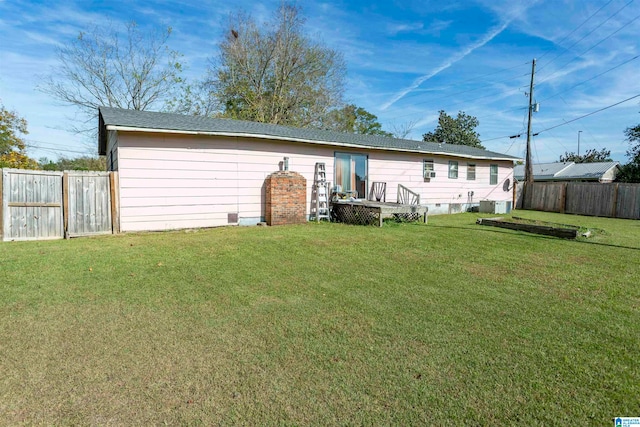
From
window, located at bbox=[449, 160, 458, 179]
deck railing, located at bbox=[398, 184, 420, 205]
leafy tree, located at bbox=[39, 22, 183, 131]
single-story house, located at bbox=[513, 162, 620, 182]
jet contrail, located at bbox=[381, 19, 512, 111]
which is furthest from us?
single-story house, located at bbox=[513, 162, 620, 182]

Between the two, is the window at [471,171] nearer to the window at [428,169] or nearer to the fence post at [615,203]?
the window at [428,169]

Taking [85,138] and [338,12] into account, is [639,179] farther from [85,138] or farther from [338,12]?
[85,138]

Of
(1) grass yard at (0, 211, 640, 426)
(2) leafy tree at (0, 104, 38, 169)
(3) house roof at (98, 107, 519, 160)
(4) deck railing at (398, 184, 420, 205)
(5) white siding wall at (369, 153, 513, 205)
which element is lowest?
(1) grass yard at (0, 211, 640, 426)

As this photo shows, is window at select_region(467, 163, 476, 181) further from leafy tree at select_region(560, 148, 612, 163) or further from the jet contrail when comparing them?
leafy tree at select_region(560, 148, 612, 163)

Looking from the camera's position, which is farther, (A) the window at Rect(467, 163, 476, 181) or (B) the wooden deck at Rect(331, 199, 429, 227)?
(A) the window at Rect(467, 163, 476, 181)

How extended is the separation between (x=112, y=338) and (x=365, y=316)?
2.19m

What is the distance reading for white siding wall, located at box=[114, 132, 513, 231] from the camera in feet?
27.1

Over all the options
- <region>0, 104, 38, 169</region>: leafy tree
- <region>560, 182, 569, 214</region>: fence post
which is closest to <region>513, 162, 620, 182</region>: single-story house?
<region>560, 182, 569, 214</region>: fence post

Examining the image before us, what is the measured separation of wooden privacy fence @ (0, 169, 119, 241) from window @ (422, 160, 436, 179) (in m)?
11.0

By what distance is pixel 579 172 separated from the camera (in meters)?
27.9

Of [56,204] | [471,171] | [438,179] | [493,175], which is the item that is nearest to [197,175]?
[56,204]

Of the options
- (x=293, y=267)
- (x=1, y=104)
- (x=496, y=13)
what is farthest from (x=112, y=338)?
(x=1, y=104)

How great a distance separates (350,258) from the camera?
5766 mm

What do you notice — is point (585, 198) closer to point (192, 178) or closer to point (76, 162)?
point (192, 178)
